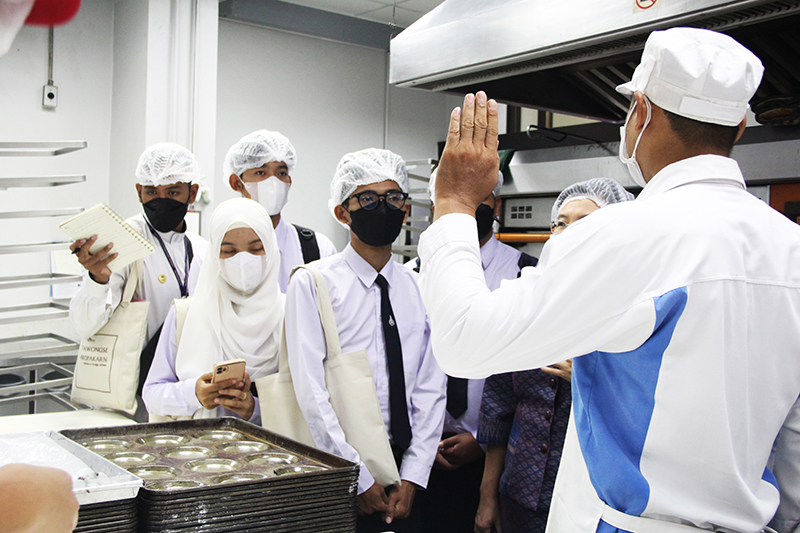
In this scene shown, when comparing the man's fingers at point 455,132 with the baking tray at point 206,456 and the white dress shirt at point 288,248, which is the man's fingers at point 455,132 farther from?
the white dress shirt at point 288,248

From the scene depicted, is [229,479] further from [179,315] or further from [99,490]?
[179,315]

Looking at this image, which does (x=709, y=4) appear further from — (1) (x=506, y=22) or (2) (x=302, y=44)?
(2) (x=302, y=44)

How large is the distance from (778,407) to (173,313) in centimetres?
163

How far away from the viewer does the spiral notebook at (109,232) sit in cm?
208

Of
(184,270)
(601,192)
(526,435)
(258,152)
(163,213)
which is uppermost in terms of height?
(258,152)

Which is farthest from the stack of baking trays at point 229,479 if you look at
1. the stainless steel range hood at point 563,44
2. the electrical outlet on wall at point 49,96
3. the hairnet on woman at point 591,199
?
the electrical outlet on wall at point 49,96

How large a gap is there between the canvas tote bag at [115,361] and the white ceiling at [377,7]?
3212 mm

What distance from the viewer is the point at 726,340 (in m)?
0.88

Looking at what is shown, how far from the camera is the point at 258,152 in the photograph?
279cm

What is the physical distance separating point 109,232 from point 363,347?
919 millimetres

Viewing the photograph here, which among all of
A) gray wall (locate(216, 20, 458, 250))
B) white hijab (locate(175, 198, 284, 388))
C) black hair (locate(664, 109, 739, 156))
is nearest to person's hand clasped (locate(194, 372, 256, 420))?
white hijab (locate(175, 198, 284, 388))

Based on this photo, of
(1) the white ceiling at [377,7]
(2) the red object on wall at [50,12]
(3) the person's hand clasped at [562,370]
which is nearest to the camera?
(2) the red object on wall at [50,12]

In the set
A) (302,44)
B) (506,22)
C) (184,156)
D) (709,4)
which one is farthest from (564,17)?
(302,44)

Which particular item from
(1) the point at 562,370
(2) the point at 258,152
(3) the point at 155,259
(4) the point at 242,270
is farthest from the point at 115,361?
(1) the point at 562,370
